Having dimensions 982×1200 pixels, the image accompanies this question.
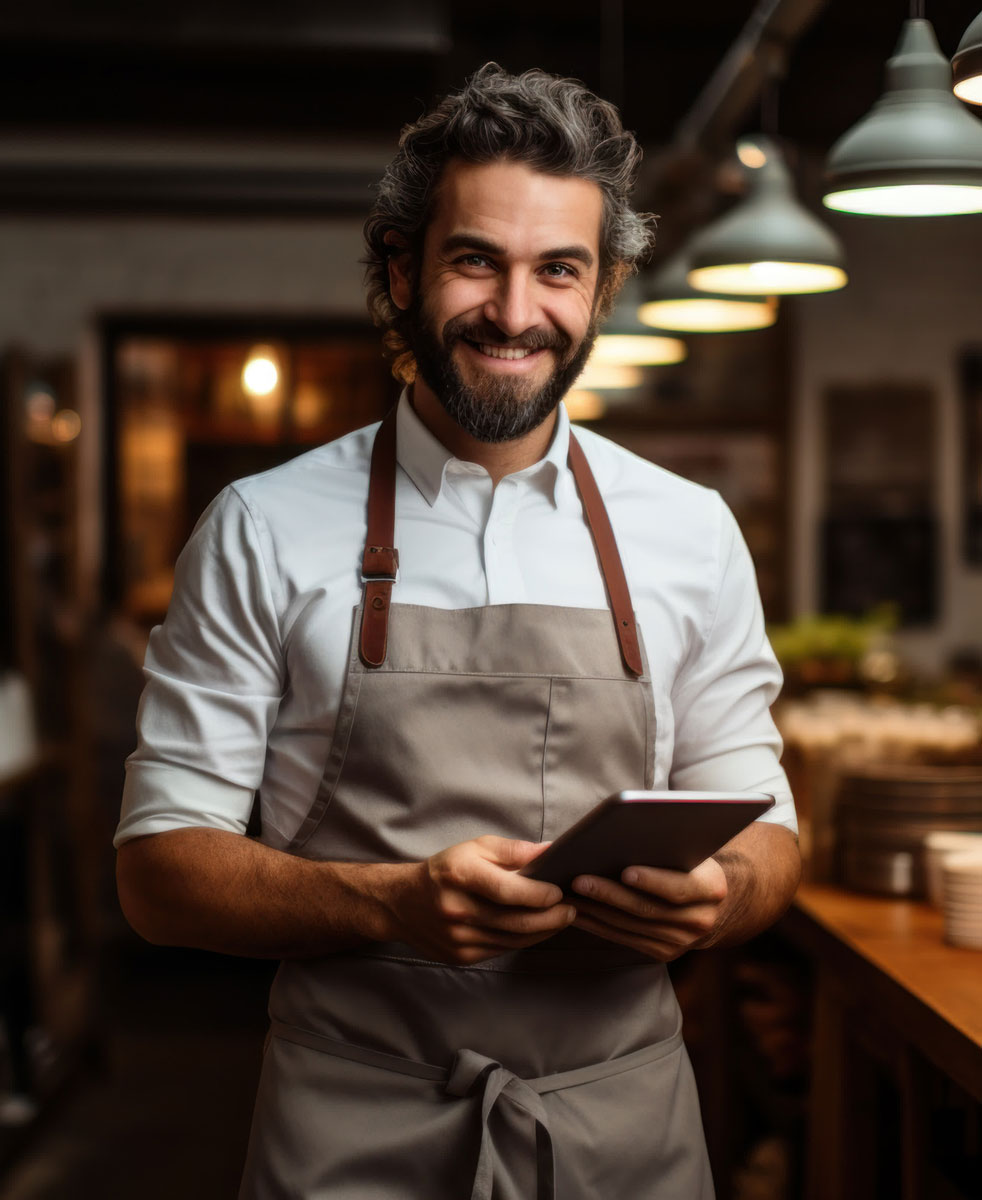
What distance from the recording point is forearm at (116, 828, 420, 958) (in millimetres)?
1539

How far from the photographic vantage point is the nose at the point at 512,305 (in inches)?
65.2

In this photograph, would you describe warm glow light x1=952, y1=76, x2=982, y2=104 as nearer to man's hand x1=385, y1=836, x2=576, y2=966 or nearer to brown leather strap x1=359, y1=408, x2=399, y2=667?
brown leather strap x1=359, y1=408, x2=399, y2=667

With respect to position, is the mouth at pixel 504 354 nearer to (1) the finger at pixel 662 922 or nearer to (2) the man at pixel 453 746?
(2) the man at pixel 453 746

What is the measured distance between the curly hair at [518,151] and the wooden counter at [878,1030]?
1.10 metres

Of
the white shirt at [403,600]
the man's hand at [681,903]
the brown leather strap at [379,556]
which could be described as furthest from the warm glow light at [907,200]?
the man's hand at [681,903]

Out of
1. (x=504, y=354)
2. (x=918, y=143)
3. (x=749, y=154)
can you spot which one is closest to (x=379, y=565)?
(x=504, y=354)

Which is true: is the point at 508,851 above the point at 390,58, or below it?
below

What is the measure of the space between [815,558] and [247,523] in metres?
5.76

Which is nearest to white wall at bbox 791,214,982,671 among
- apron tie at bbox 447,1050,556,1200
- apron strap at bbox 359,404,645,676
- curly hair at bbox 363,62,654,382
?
curly hair at bbox 363,62,654,382

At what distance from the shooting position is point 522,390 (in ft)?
5.61

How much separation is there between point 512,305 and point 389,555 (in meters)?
0.32

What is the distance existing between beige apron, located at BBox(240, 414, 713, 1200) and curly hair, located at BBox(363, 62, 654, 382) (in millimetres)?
438

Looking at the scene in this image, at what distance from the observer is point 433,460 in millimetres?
1822

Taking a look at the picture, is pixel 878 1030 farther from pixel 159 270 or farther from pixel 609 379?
pixel 159 270
